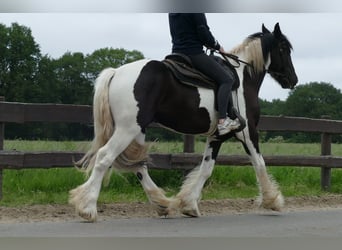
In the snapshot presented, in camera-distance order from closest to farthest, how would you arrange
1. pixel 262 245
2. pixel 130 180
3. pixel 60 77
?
pixel 262 245 < pixel 130 180 < pixel 60 77

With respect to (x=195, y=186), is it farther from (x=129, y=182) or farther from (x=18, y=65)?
(x=18, y=65)

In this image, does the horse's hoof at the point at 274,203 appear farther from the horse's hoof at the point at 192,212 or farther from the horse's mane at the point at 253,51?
the horse's mane at the point at 253,51

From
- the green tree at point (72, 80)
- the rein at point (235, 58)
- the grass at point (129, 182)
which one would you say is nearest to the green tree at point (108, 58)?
the green tree at point (72, 80)

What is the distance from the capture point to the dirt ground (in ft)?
18.7

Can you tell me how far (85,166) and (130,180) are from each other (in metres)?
2.15

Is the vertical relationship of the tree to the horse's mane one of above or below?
above

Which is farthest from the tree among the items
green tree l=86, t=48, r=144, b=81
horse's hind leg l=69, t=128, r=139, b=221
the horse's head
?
horse's hind leg l=69, t=128, r=139, b=221

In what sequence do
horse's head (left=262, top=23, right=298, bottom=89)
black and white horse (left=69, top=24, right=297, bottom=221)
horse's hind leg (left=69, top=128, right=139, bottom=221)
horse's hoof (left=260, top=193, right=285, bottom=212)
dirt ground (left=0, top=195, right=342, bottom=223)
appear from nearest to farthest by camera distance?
horse's hind leg (left=69, top=128, right=139, bottom=221), black and white horse (left=69, top=24, right=297, bottom=221), dirt ground (left=0, top=195, right=342, bottom=223), horse's hoof (left=260, top=193, right=285, bottom=212), horse's head (left=262, top=23, right=298, bottom=89)

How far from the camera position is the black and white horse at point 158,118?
544 cm

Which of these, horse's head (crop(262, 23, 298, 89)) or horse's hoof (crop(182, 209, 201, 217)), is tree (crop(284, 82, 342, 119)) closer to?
horse's head (crop(262, 23, 298, 89))

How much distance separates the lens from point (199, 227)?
5141 mm

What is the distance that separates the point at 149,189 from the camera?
19.8 feet

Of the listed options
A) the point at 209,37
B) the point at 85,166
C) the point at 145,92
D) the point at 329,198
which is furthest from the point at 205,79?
the point at 329,198

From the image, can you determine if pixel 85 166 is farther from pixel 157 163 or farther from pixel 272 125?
pixel 272 125
